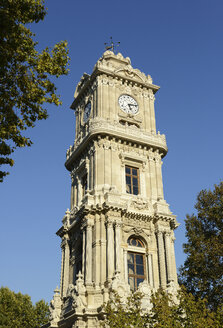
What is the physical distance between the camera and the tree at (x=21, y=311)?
41.1 metres

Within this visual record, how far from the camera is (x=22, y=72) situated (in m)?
15.6

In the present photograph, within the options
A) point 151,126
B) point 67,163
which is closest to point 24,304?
point 67,163

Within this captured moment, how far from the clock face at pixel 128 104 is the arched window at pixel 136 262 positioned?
39.2 ft

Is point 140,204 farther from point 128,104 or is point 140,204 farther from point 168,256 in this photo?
point 128,104

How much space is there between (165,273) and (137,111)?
14909mm

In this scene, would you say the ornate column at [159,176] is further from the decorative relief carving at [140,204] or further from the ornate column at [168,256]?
the ornate column at [168,256]

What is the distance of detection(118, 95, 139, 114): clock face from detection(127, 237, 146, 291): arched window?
39.2 feet

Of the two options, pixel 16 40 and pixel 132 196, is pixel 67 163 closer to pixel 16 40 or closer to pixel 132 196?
pixel 132 196

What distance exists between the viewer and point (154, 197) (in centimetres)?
3303

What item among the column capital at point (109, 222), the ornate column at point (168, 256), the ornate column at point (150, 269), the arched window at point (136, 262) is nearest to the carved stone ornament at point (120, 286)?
the arched window at point (136, 262)

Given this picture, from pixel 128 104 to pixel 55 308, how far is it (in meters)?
18.2

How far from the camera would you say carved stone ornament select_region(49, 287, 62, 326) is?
1150 inches

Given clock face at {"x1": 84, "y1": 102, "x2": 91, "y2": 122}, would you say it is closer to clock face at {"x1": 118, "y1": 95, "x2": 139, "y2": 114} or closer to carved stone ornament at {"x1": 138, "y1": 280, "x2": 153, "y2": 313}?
clock face at {"x1": 118, "y1": 95, "x2": 139, "y2": 114}

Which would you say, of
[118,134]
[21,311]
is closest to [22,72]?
[118,134]
